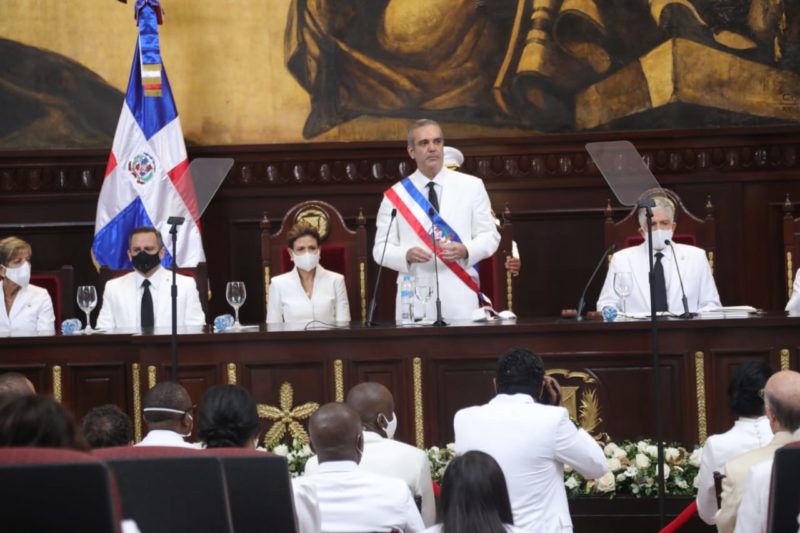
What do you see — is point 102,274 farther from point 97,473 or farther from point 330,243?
point 97,473

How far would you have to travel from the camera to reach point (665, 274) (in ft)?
27.0

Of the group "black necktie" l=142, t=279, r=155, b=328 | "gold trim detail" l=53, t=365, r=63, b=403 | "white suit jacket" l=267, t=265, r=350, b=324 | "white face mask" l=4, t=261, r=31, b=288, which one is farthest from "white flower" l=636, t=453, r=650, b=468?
"white face mask" l=4, t=261, r=31, b=288

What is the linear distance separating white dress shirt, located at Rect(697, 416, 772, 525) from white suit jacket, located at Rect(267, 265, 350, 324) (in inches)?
152

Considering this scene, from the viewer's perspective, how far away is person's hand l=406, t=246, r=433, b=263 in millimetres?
7371

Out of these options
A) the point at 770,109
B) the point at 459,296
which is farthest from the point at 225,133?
the point at 770,109

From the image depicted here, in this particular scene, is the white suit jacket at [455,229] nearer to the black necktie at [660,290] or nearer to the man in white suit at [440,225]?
the man in white suit at [440,225]

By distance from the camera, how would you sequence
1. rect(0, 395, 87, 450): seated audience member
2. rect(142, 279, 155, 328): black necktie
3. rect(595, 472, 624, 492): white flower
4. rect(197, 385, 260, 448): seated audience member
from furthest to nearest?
rect(142, 279, 155, 328): black necktie, rect(595, 472, 624, 492): white flower, rect(197, 385, 260, 448): seated audience member, rect(0, 395, 87, 450): seated audience member

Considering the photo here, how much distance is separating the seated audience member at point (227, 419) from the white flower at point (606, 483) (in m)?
2.51

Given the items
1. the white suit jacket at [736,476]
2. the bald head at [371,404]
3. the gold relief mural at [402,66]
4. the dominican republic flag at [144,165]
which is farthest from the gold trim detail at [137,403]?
the gold relief mural at [402,66]

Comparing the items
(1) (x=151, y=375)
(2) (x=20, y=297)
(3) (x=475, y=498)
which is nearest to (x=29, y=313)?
(2) (x=20, y=297)

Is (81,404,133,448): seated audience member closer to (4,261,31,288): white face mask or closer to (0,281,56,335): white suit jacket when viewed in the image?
(0,281,56,335): white suit jacket

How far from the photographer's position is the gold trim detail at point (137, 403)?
6.96 m

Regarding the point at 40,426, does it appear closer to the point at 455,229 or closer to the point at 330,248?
the point at 455,229

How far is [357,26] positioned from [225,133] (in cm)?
137
